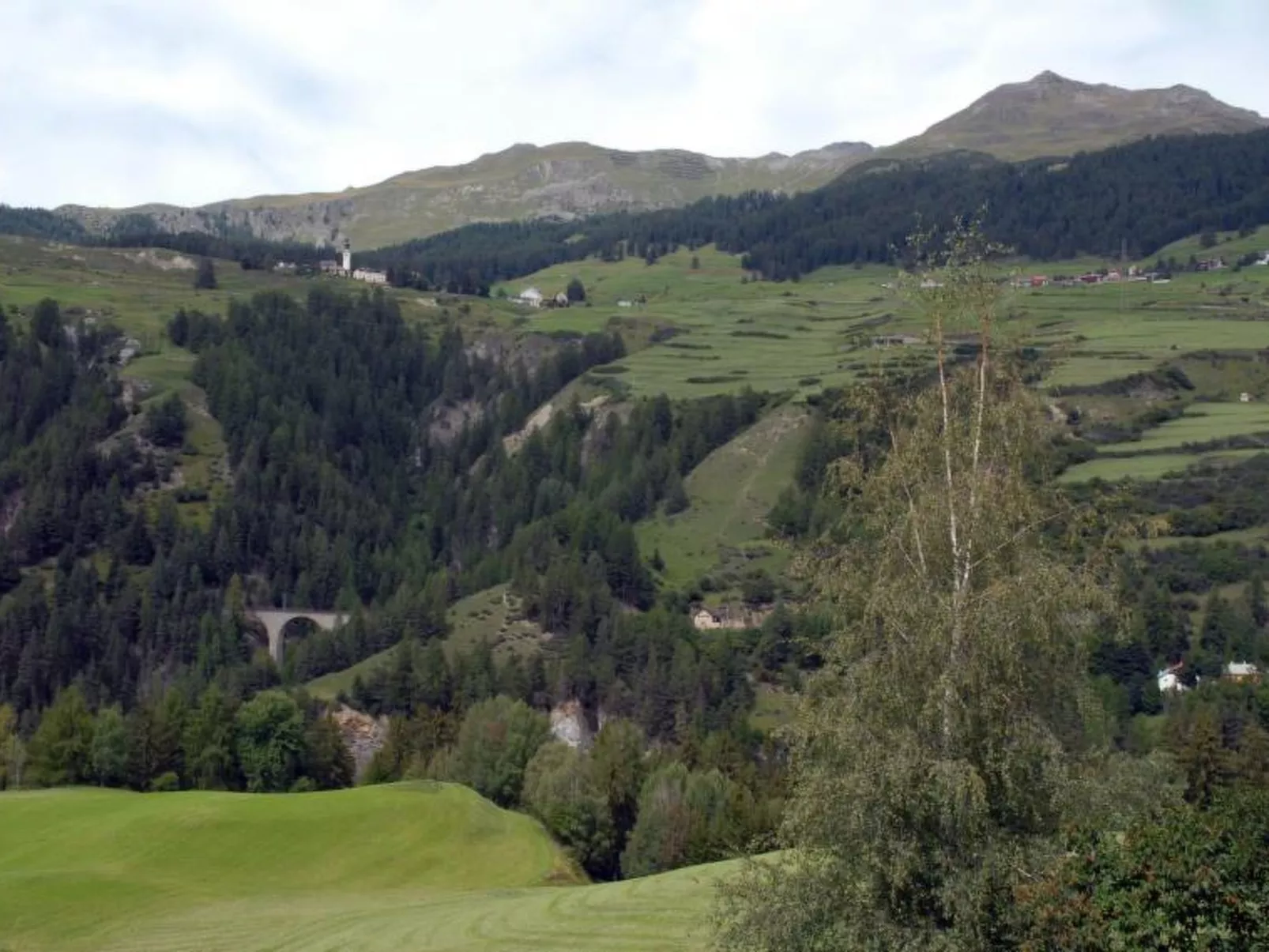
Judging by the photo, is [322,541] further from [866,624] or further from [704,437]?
[866,624]

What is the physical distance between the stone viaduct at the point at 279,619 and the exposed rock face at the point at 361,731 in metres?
47.4

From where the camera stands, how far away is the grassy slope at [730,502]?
160m

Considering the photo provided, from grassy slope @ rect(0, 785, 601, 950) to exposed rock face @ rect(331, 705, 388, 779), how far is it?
4667 centimetres

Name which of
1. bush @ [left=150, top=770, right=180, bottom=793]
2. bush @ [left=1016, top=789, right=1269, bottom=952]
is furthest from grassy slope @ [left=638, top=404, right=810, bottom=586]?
bush @ [left=1016, top=789, right=1269, bottom=952]

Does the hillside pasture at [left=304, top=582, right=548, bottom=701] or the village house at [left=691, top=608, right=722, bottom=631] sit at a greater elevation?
the village house at [left=691, top=608, right=722, bottom=631]

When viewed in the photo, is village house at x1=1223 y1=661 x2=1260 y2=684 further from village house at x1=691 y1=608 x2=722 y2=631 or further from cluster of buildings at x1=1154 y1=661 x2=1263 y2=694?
village house at x1=691 y1=608 x2=722 y2=631

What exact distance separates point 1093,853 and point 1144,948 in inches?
78.0

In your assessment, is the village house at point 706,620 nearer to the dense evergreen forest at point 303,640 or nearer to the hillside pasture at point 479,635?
the dense evergreen forest at point 303,640

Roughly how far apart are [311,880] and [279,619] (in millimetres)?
122067

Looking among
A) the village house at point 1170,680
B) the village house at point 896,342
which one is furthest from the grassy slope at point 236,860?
the village house at point 1170,680

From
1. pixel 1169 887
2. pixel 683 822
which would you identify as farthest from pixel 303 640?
pixel 1169 887

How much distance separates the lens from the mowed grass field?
138 ft

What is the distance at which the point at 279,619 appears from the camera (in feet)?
580

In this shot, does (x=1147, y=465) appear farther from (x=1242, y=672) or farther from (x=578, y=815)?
(x=578, y=815)
